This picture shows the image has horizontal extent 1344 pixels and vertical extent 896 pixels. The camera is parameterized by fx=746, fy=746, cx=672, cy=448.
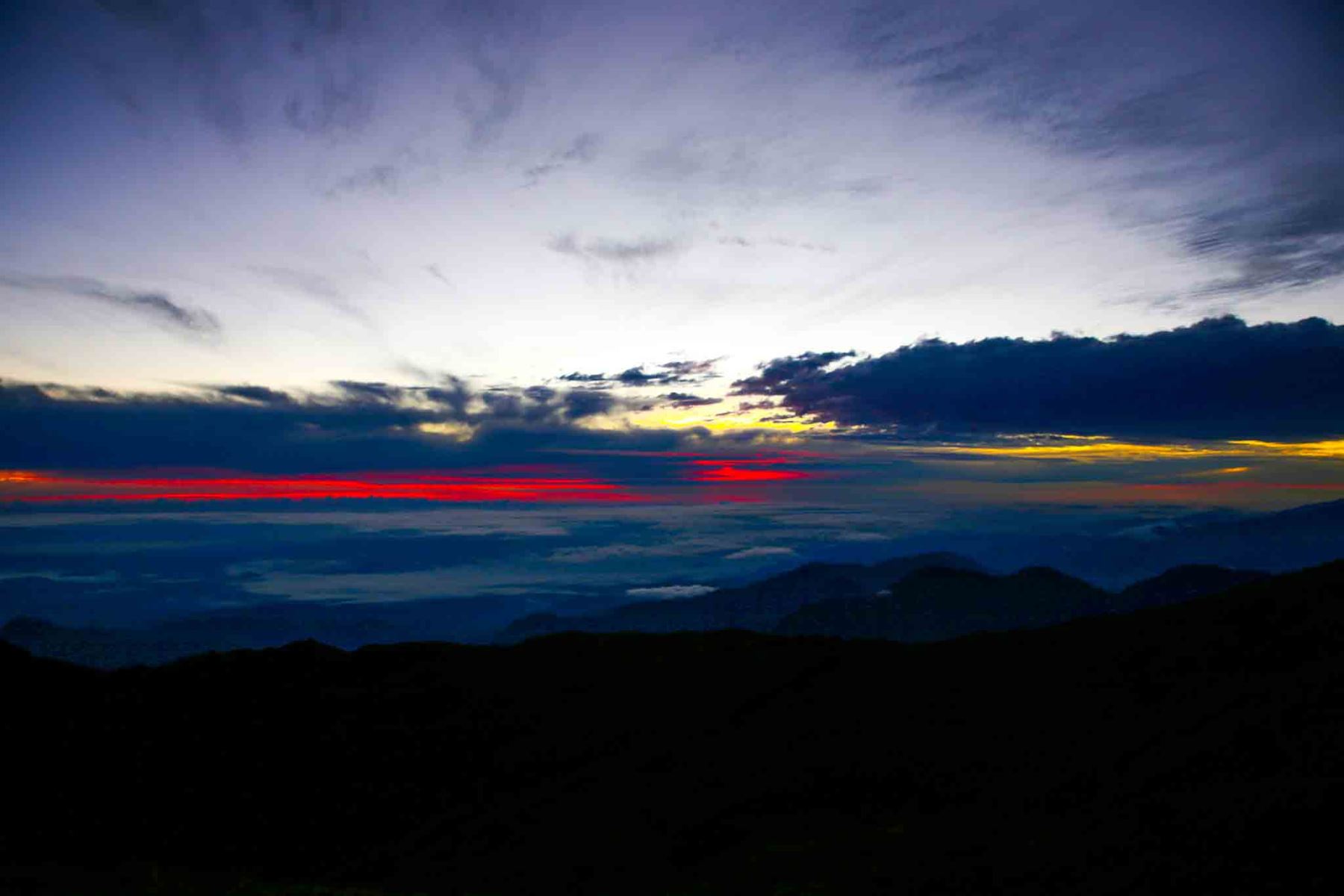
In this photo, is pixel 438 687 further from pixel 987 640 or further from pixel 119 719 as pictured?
pixel 987 640

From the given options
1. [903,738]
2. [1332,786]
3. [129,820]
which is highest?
[1332,786]

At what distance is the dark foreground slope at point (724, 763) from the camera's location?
42594 millimetres

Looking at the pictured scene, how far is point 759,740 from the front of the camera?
7756 cm

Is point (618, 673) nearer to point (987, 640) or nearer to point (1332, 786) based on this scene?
point (987, 640)

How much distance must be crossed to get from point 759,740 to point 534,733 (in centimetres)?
2692

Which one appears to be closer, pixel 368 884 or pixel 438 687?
pixel 368 884

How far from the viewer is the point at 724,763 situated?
72188 millimetres

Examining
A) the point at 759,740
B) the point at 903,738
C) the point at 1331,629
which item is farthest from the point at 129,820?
the point at 1331,629

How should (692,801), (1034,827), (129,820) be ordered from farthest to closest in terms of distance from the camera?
(129,820) → (692,801) → (1034,827)

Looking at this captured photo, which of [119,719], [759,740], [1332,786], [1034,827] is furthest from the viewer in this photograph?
[119,719]

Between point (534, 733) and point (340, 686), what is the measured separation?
103ft

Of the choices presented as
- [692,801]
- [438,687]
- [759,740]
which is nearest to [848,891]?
[692,801]

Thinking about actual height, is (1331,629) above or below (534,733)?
above

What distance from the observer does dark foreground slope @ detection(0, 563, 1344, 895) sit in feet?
140
